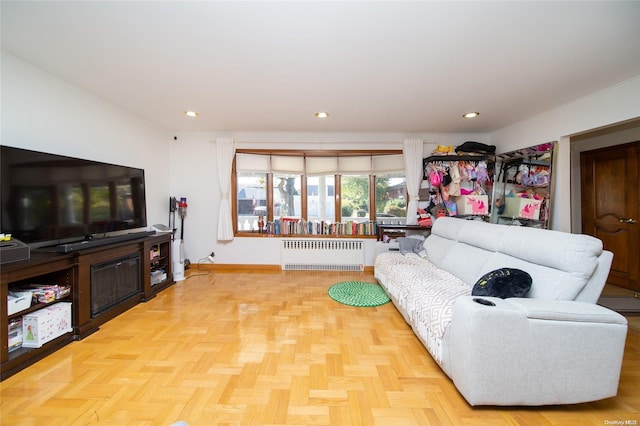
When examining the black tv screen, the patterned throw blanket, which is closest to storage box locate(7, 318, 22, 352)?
the black tv screen

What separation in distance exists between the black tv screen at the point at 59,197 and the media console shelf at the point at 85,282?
0.85 feet

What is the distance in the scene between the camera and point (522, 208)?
11.1ft

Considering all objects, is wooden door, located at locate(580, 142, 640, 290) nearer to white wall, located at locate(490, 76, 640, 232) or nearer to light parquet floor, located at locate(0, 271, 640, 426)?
white wall, located at locate(490, 76, 640, 232)

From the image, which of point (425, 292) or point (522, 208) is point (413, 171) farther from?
point (425, 292)

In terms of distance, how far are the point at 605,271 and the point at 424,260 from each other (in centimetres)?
165

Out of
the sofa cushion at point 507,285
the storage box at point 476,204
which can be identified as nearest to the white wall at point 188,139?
the storage box at point 476,204

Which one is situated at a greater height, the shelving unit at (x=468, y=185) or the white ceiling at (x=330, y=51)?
the white ceiling at (x=330, y=51)

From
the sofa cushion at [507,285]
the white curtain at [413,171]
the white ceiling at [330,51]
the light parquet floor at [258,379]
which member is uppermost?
the white ceiling at [330,51]

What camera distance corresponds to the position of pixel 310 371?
1.68m

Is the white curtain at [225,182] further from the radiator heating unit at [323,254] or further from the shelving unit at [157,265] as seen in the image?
the radiator heating unit at [323,254]

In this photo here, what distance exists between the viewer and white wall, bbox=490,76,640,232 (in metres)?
2.37

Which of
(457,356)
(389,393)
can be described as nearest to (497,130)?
(457,356)

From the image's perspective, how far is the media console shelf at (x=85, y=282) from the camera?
5.46 feet

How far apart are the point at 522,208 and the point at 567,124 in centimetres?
113
